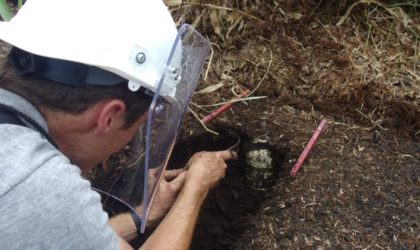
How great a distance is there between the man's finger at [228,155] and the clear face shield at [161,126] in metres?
0.41

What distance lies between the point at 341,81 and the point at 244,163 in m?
0.60

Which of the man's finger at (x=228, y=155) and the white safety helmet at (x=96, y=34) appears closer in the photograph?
the white safety helmet at (x=96, y=34)

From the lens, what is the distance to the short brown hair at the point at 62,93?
125 centimetres

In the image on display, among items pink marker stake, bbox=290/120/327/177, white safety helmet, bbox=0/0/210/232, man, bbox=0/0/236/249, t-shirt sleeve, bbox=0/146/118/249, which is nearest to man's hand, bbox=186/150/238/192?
pink marker stake, bbox=290/120/327/177

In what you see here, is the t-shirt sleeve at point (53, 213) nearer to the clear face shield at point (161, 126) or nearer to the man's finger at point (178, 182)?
the clear face shield at point (161, 126)

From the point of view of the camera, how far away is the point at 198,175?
185 centimetres

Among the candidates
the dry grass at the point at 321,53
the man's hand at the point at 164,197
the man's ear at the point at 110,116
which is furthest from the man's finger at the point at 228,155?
the man's ear at the point at 110,116

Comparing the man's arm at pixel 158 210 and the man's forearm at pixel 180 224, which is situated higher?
the man's forearm at pixel 180 224

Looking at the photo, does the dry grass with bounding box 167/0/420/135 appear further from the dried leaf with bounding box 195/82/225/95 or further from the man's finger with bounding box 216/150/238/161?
the man's finger with bounding box 216/150/238/161

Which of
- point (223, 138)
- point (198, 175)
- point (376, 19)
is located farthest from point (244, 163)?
point (376, 19)

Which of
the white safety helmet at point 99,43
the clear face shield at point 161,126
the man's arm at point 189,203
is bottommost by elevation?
the man's arm at point 189,203

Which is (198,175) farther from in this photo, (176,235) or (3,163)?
(3,163)

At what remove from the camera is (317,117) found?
222 cm

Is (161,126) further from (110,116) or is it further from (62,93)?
(62,93)
